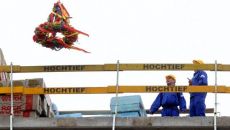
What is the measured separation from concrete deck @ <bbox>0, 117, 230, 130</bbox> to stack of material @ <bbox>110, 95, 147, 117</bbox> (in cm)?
105

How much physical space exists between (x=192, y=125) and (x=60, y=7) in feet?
15.7

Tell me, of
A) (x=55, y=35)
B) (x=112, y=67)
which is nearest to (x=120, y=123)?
(x=112, y=67)

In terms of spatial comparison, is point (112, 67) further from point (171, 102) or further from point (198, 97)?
point (198, 97)

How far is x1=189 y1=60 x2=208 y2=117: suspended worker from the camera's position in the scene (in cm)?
1617

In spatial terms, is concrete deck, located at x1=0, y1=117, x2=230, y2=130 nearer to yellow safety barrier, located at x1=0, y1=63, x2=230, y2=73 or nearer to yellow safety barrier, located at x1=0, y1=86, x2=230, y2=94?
yellow safety barrier, located at x1=0, y1=86, x2=230, y2=94

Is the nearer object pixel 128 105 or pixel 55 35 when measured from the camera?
pixel 128 105

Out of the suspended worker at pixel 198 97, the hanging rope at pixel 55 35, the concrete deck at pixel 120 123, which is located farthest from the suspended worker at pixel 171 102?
the hanging rope at pixel 55 35

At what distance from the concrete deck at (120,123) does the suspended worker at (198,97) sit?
1.36m

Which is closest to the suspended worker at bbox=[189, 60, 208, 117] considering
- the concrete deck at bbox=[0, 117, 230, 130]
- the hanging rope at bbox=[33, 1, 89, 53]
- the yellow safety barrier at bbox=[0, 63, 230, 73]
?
the yellow safety barrier at bbox=[0, 63, 230, 73]

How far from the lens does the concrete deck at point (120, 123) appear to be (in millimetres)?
14758

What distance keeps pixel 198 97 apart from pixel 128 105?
4.13 feet

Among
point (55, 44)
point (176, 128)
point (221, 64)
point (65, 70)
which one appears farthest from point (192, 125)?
point (55, 44)

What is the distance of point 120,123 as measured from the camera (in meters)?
14.9

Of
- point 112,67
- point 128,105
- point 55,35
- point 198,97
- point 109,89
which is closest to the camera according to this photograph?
point 109,89
